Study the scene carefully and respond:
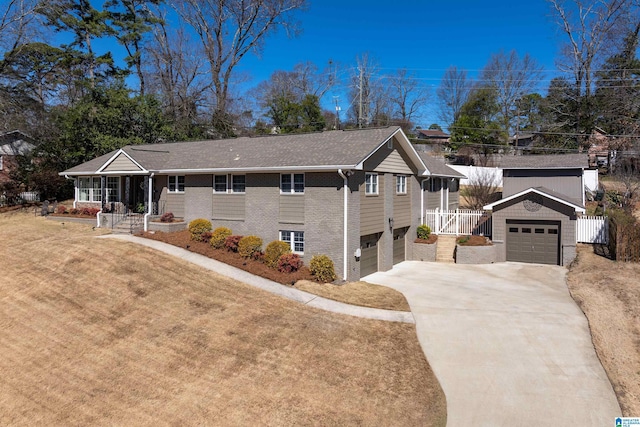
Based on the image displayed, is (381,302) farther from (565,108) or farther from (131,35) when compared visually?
(565,108)

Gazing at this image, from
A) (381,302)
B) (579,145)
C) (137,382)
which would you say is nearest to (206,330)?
(137,382)

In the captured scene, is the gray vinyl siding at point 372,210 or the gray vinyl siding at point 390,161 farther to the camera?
the gray vinyl siding at point 390,161

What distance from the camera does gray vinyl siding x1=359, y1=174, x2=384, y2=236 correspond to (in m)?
18.2

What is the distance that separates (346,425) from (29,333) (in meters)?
9.75

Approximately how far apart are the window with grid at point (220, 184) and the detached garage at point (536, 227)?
1399 centimetres

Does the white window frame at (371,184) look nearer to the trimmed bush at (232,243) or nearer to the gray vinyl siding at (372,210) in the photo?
the gray vinyl siding at (372,210)

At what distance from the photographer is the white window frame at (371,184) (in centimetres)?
1862

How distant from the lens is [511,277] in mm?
18859

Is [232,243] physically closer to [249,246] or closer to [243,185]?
[249,246]

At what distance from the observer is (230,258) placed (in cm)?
1827

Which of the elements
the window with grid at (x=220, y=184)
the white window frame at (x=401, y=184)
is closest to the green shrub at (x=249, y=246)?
the window with grid at (x=220, y=184)

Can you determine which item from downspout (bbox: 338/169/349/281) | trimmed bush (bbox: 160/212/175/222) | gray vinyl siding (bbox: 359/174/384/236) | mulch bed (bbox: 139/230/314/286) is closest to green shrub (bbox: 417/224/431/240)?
gray vinyl siding (bbox: 359/174/384/236)

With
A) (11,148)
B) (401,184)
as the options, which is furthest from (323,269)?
(11,148)

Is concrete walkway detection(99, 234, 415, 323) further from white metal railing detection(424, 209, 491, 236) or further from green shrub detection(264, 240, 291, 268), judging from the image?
white metal railing detection(424, 209, 491, 236)
